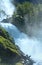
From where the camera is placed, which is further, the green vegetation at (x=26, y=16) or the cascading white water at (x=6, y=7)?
the cascading white water at (x=6, y=7)

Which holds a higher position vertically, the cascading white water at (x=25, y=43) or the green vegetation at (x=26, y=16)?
the green vegetation at (x=26, y=16)

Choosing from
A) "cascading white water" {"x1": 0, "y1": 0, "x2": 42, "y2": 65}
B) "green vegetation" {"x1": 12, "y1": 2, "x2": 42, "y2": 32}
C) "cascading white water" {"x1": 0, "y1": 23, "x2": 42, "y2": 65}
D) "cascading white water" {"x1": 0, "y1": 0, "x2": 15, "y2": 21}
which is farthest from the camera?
"cascading white water" {"x1": 0, "y1": 0, "x2": 15, "y2": 21}

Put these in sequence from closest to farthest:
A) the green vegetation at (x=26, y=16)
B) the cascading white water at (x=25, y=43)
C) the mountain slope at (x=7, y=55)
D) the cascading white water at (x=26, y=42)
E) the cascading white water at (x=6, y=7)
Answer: the mountain slope at (x=7, y=55)
the cascading white water at (x=26, y=42)
the cascading white water at (x=25, y=43)
the green vegetation at (x=26, y=16)
the cascading white water at (x=6, y=7)

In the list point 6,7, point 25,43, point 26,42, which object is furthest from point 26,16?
point 6,7

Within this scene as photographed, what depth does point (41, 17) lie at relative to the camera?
→ 67.9 meters

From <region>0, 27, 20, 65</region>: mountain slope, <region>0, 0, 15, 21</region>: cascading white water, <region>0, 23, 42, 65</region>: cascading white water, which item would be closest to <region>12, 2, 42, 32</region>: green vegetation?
<region>0, 23, 42, 65</region>: cascading white water

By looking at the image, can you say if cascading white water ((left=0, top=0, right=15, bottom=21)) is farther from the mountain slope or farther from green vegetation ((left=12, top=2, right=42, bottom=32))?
the mountain slope

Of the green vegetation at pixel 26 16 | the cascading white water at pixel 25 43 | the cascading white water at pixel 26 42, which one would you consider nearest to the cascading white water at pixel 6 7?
the green vegetation at pixel 26 16

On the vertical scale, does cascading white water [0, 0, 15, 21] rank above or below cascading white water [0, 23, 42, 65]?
above

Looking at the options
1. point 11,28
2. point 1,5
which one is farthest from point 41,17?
point 1,5

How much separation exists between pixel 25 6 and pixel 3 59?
46570 mm

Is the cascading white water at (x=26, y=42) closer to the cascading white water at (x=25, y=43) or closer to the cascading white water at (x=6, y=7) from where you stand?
the cascading white water at (x=25, y=43)

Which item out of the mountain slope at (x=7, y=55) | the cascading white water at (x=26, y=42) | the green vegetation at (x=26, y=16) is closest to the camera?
the mountain slope at (x=7, y=55)

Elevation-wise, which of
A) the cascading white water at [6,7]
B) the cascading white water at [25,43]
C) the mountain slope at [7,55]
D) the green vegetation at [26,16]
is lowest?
the mountain slope at [7,55]
